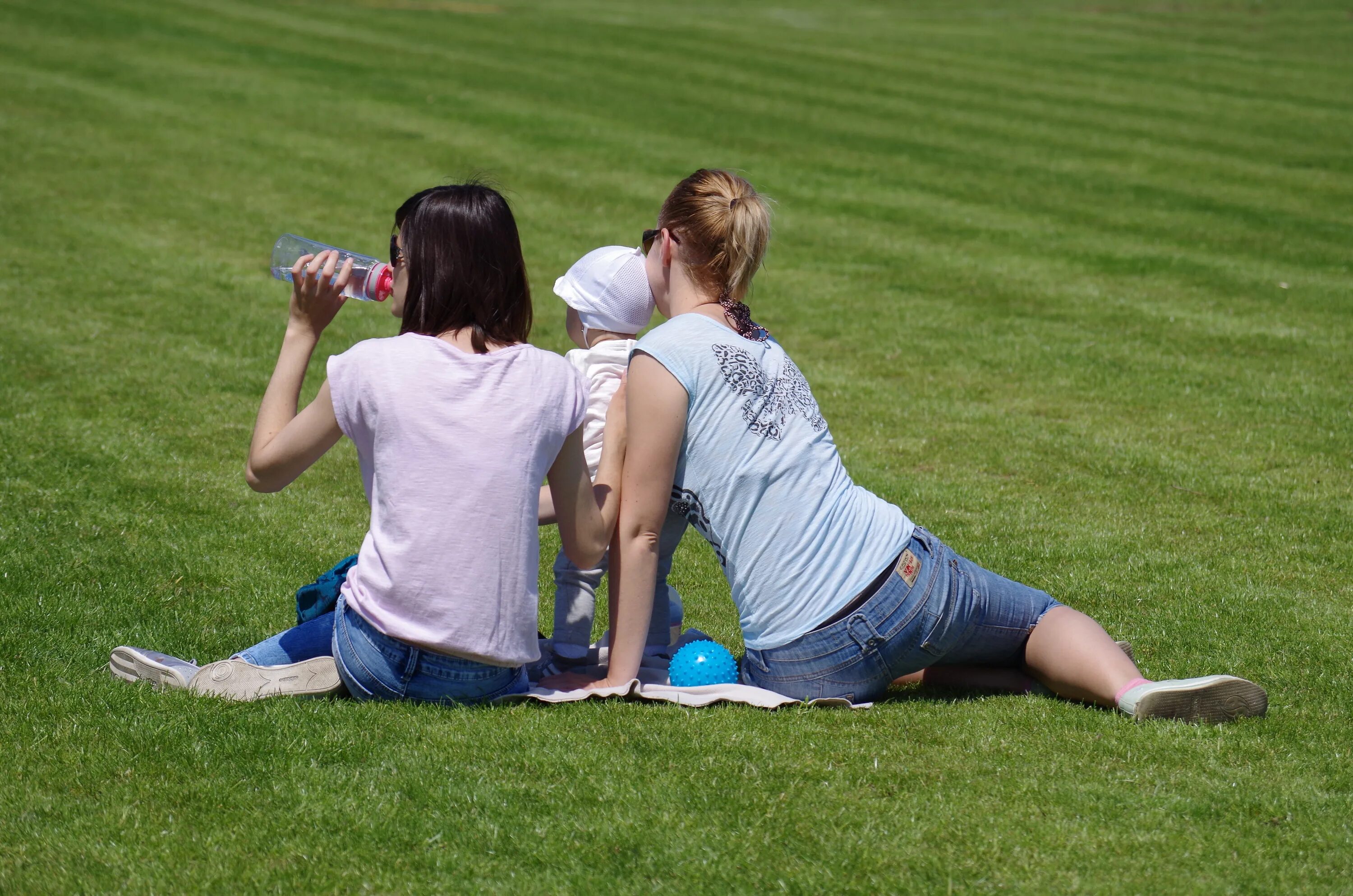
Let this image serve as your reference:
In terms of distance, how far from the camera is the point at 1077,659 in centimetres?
436

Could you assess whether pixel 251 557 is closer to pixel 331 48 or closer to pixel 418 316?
pixel 418 316

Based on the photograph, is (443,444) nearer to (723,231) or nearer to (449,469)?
(449,469)

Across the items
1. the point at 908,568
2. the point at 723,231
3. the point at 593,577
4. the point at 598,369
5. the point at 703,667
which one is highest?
the point at 723,231

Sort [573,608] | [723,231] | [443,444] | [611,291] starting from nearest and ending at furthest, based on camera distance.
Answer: [443,444] → [723,231] → [573,608] → [611,291]

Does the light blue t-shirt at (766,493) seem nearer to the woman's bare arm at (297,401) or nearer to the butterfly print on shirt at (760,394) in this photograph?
the butterfly print on shirt at (760,394)

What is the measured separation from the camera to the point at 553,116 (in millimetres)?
18234

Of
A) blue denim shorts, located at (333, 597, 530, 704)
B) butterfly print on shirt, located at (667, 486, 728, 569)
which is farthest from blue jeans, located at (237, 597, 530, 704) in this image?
butterfly print on shirt, located at (667, 486, 728, 569)

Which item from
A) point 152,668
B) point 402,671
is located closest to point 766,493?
point 402,671

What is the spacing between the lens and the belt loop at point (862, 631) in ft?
13.8

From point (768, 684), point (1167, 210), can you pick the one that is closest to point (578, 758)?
point (768, 684)

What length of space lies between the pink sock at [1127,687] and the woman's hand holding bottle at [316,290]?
2.68m

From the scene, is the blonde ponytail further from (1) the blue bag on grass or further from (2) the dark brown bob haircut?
(1) the blue bag on grass

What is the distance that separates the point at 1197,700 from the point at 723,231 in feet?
6.73

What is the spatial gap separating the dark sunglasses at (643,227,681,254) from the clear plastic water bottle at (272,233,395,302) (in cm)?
86
